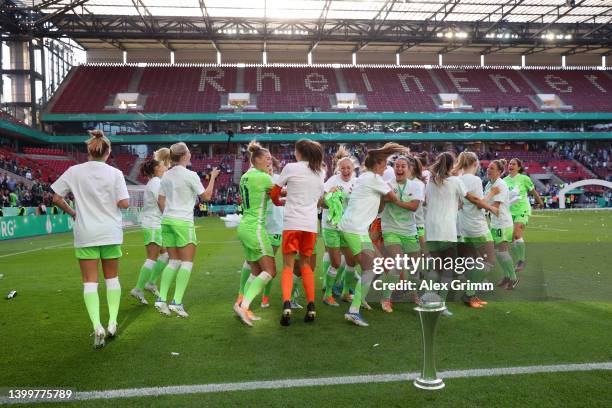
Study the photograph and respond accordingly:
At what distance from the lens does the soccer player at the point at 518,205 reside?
869 centimetres

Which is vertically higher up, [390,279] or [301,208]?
[301,208]

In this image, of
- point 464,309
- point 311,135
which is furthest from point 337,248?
point 311,135

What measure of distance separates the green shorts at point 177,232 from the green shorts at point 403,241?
2.44m

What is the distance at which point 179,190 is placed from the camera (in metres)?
5.95

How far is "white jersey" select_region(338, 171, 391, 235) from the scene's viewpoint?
212 inches

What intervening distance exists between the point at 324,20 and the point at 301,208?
3966 cm

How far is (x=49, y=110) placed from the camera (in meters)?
45.5

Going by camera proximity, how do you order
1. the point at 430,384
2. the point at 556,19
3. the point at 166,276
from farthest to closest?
1. the point at 556,19
2. the point at 166,276
3. the point at 430,384

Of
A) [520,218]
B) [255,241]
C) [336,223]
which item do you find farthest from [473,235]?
[255,241]

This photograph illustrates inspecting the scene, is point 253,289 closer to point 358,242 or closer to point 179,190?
point 358,242

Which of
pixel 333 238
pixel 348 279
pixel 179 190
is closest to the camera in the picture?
pixel 179 190

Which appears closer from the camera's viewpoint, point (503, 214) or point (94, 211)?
point (94, 211)

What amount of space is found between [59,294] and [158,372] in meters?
4.31

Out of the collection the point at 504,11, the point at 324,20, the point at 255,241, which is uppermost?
the point at 504,11
